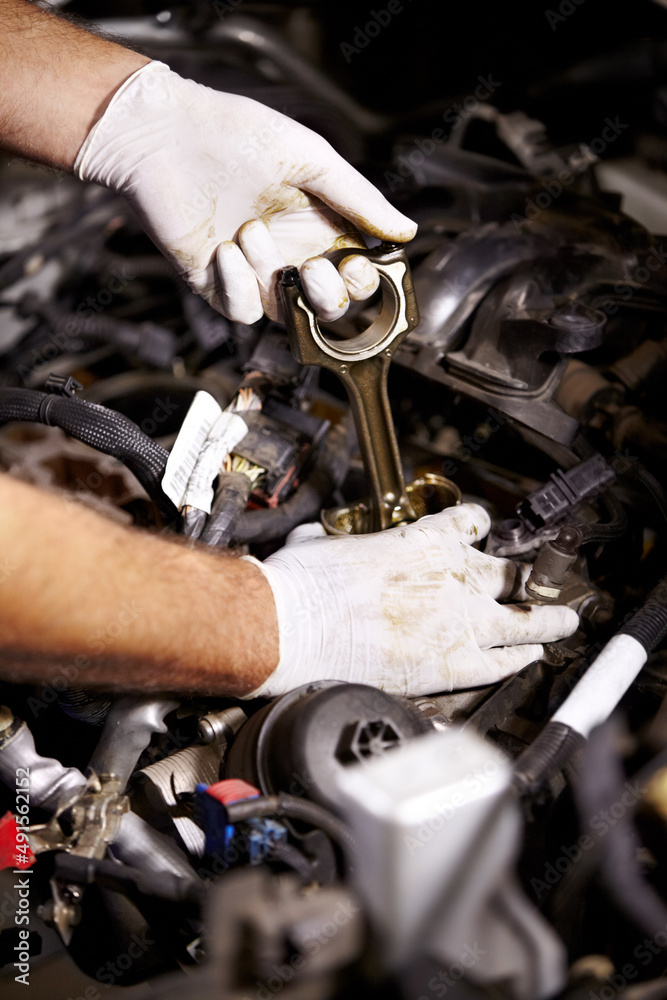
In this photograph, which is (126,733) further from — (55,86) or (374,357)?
(55,86)

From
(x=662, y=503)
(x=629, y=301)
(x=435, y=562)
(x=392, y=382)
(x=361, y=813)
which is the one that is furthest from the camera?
(x=392, y=382)

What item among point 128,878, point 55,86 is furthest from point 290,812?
point 55,86

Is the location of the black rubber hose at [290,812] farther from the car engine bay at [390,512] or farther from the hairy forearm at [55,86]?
the hairy forearm at [55,86]

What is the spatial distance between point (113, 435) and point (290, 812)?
60 cm

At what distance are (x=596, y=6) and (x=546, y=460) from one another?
98 cm

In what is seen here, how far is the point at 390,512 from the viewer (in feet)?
3.58

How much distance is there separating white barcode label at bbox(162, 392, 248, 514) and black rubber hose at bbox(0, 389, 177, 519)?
25 millimetres

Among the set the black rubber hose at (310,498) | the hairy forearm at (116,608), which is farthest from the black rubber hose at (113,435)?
the hairy forearm at (116,608)

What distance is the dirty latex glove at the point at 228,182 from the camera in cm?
110

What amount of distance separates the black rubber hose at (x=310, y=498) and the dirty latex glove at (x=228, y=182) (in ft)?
0.80

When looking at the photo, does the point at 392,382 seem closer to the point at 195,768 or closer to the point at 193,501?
the point at 193,501

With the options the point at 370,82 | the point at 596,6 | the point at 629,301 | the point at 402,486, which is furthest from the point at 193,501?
the point at 370,82

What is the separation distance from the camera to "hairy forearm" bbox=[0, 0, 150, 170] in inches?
45.0

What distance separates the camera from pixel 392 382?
55.9 inches
